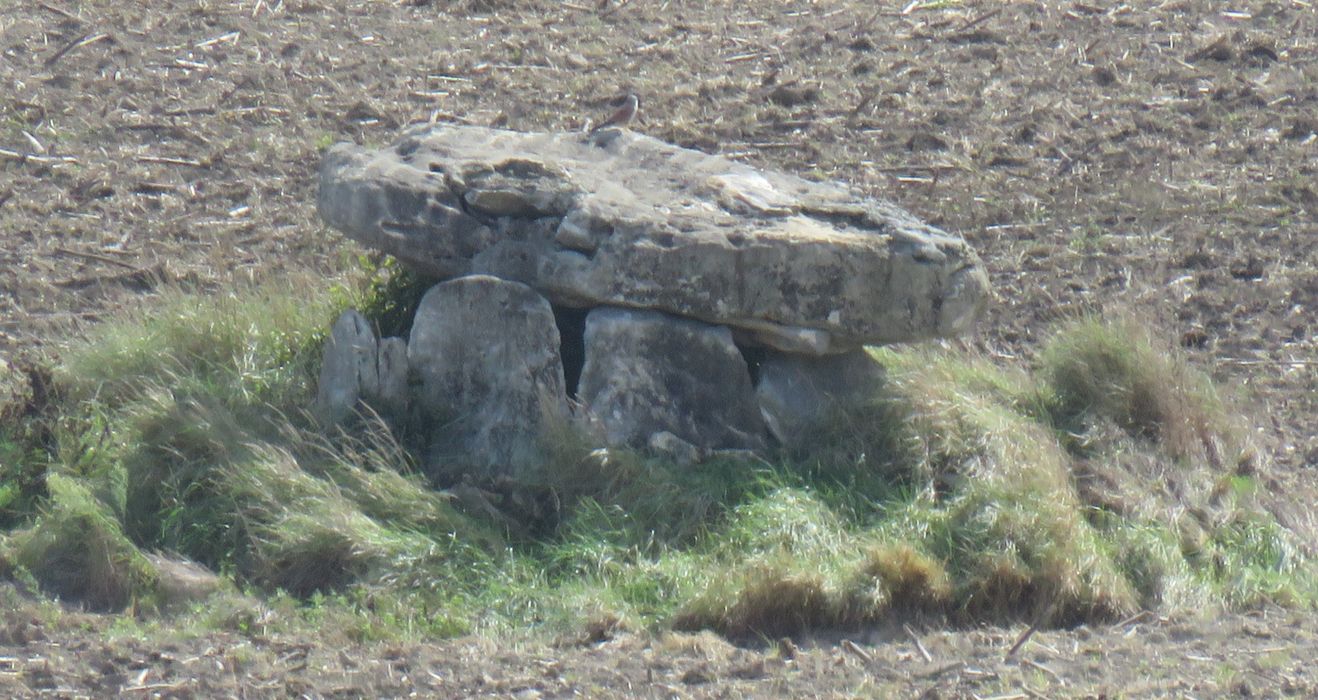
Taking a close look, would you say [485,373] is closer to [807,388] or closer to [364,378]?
[364,378]

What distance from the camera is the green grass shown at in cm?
632

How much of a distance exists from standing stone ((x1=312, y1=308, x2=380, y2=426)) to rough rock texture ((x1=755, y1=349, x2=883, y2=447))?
164 cm

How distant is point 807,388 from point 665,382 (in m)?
0.64

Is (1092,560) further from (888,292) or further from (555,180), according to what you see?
(555,180)

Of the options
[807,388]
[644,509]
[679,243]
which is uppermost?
[679,243]

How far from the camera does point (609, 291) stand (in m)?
7.05

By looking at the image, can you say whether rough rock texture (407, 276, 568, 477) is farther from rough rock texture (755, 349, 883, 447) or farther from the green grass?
rough rock texture (755, 349, 883, 447)

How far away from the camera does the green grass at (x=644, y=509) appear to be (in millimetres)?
6320

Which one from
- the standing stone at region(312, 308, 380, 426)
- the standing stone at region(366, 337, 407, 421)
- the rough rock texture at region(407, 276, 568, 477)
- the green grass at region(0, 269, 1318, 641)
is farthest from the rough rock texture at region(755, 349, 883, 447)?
the standing stone at region(312, 308, 380, 426)

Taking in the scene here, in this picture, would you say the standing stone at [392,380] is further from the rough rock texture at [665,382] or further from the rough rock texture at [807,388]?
the rough rock texture at [807,388]

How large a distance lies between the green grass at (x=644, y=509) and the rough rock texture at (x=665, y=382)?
17 centimetres

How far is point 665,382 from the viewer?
7.05m

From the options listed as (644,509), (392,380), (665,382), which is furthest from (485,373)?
(644,509)

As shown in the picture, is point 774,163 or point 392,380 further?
point 774,163
